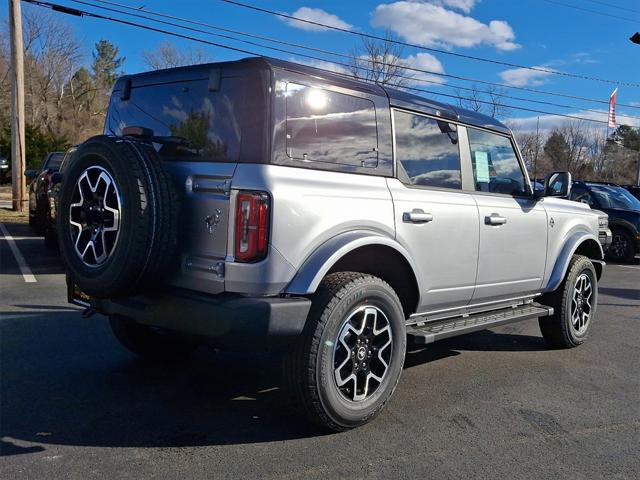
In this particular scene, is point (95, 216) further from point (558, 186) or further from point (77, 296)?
point (558, 186)

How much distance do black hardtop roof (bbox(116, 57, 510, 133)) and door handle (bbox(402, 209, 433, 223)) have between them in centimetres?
76

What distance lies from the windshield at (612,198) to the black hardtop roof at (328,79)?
1047 centimetres

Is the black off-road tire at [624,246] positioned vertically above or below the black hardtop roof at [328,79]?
below

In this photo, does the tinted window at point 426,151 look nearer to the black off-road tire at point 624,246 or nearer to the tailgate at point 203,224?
the tailgate at point 203,224

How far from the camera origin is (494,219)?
4672 mm

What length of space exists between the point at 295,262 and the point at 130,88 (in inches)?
74.4

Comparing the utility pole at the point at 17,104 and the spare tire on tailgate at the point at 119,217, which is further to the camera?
the utility pole at the point at 17,104

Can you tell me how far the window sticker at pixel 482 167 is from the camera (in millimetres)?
4836

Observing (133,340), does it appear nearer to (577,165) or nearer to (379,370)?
(379,370)

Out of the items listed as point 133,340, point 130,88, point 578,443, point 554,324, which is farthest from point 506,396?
point 130,88

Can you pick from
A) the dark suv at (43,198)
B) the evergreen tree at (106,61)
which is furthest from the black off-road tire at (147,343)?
the evergreen tree at (106,61)

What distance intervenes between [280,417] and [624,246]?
39.7 ft

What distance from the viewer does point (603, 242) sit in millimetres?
6531

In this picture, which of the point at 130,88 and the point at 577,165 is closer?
the point at 130,88
